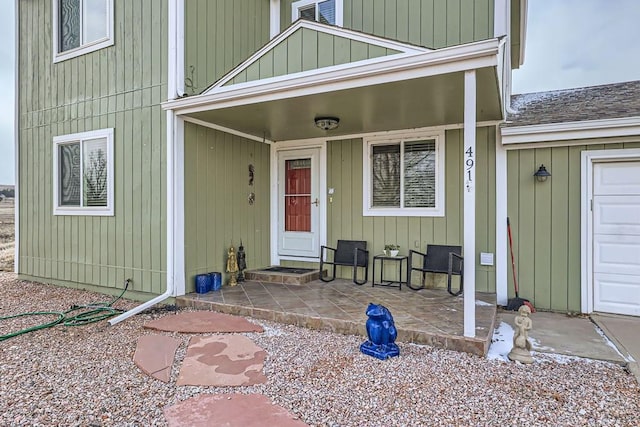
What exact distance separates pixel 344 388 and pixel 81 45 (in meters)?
6.07

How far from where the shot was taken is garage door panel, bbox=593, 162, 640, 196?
4.43 metres

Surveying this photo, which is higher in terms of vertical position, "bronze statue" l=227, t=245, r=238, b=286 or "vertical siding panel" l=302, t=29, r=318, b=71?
"vertical siding panel" l=302, t=29, r=318, b=71

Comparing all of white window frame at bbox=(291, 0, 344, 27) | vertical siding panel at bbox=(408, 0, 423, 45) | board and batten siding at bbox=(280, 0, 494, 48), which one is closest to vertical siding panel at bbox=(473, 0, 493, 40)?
board and batten siding at bbox=(280, 0, 494, 48)

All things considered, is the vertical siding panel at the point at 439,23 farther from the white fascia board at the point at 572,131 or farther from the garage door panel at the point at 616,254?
the garage door panel at the point at 616,254

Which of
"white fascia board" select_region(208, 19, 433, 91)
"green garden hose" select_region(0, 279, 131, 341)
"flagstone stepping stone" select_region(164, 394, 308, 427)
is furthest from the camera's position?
"green garden hose" select_region(0, 279, 131, 341)

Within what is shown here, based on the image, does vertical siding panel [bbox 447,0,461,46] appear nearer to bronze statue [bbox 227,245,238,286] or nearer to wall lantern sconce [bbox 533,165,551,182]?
wall lantern sconce [bbox 533,165,551,182]

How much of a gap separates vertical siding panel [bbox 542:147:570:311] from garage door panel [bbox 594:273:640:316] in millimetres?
334

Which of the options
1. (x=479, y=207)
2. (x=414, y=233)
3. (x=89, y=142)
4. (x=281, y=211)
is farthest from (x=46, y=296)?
(x=479, y=207)

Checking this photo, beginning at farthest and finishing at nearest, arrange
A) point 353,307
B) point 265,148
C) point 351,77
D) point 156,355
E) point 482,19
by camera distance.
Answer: point 265,148, point 482,19, point 353,307, point 351,77, point 156,355

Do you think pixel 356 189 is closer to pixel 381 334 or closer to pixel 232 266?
pixel 232 266

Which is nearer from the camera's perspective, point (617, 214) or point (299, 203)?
point (617, 214)

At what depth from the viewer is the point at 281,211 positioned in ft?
21.4

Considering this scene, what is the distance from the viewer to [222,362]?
3.09 m

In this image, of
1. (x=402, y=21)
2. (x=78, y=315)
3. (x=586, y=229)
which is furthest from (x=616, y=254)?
(x=78, y=315)
